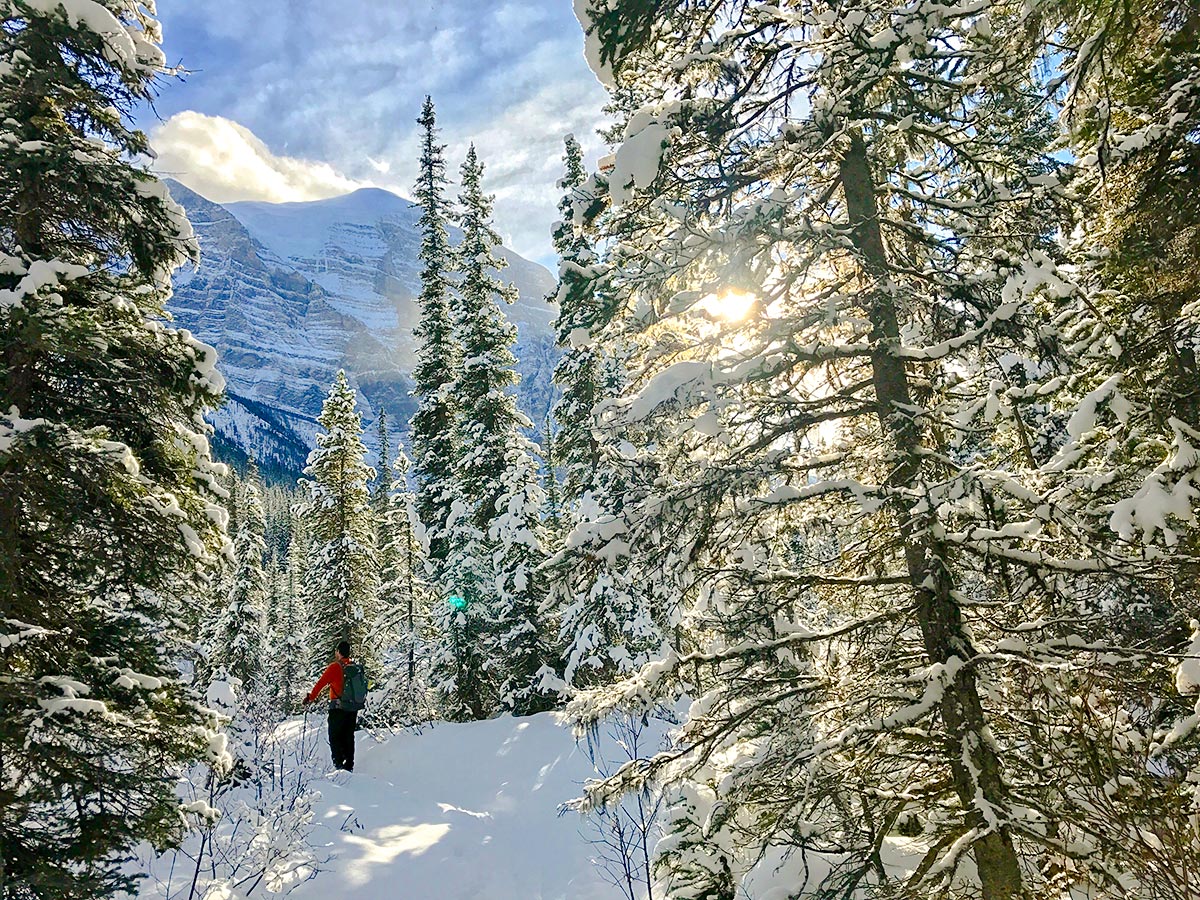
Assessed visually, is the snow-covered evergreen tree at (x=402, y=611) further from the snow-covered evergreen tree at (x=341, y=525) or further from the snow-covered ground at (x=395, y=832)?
the snow-covered ground at (x=395, y=832)

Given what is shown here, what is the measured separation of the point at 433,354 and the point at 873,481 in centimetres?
1974

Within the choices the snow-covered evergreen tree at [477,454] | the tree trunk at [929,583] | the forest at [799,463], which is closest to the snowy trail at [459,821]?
the forest at [799,463]

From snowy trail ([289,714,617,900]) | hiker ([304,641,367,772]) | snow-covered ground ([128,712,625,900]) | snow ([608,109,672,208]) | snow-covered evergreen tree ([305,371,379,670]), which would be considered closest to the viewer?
snow ([608,109,672,208])

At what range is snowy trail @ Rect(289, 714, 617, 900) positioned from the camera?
7.71 meters

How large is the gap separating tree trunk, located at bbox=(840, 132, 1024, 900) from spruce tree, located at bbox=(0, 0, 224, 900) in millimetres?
6384

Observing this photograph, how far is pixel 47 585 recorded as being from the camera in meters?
6.34

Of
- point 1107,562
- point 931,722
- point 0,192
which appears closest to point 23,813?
point 0,192

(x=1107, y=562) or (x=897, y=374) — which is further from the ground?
(x=897, y=374)

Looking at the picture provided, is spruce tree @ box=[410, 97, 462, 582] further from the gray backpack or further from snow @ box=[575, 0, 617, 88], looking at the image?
snow @ box=[575, 0, 617, 88]

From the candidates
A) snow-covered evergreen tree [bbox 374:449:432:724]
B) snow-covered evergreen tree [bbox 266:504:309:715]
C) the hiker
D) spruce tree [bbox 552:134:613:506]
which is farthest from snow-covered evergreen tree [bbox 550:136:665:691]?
snow-covered evergreen tree [bbox 266:504:309:715]

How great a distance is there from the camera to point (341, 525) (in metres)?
25.9

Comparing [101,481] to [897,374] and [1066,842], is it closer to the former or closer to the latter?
[897,374]

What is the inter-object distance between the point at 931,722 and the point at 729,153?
4938mm

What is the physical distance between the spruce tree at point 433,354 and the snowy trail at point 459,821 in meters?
9.88
